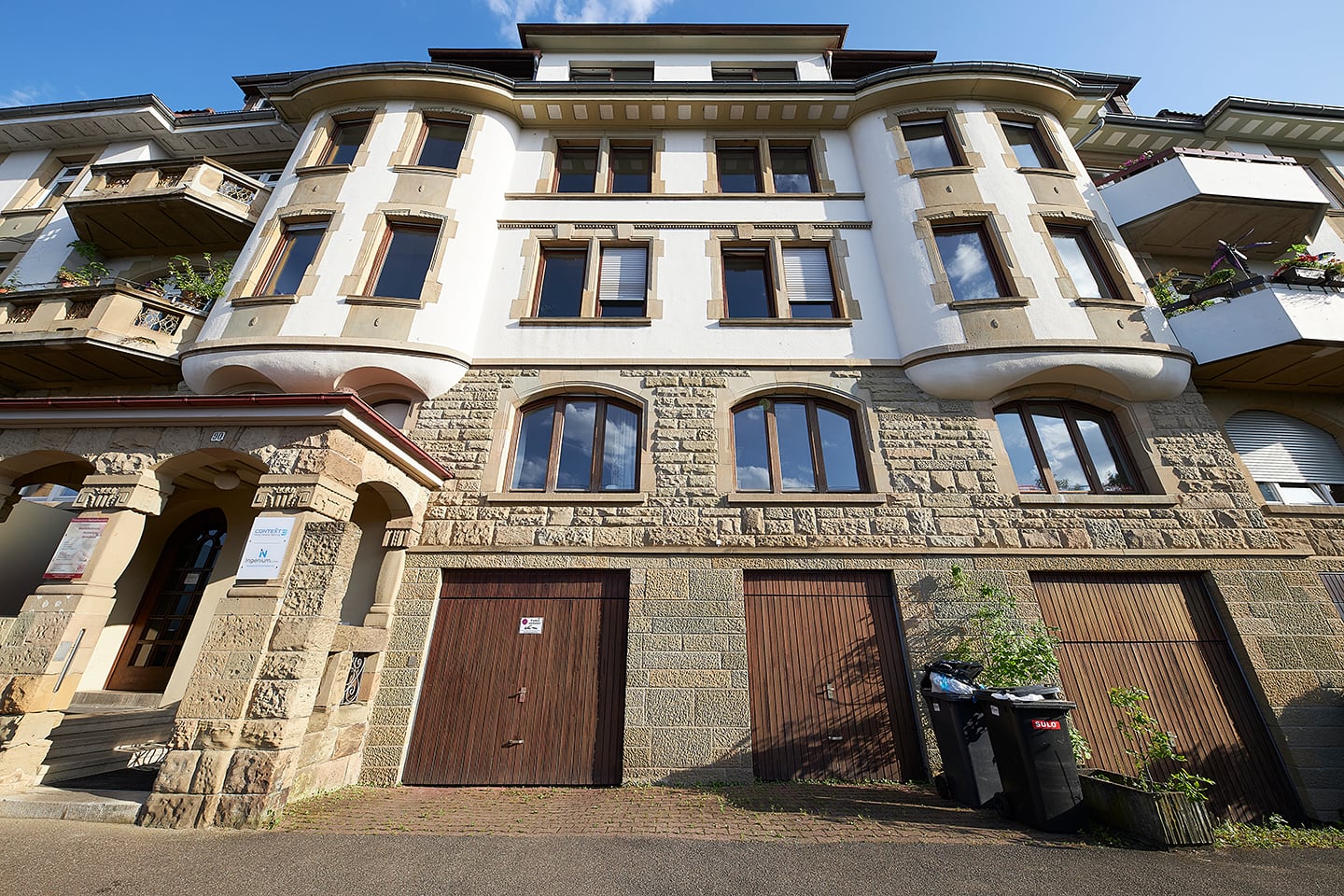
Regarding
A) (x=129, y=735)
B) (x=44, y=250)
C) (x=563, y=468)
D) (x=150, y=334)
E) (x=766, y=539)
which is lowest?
(x=129, y=735)

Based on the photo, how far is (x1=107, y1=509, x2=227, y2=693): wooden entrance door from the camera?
8.23 metres

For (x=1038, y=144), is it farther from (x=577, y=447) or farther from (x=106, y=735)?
(x=106, y=735)

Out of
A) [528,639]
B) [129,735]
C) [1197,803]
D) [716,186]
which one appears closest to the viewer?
[1197,803]

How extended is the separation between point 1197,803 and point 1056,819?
3.86ft

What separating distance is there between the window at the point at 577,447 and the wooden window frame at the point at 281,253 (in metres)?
5.04

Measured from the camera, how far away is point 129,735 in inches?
259

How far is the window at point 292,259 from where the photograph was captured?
31.2 feet

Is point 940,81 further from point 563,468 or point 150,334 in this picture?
point 150,334

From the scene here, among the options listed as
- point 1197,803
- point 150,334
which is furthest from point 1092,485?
point 150,334

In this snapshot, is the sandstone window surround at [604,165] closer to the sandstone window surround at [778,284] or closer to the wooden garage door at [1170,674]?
the sandstone window surround at [778,284]

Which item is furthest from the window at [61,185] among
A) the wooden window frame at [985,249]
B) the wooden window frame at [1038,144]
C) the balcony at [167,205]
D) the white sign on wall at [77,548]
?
the wooden window frame at [1038,144]

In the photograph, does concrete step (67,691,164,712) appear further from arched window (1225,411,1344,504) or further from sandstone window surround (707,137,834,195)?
arched window (1225,411,1344,504)

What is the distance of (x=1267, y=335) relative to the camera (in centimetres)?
845

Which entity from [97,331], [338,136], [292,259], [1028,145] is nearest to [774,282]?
[1028,145]
